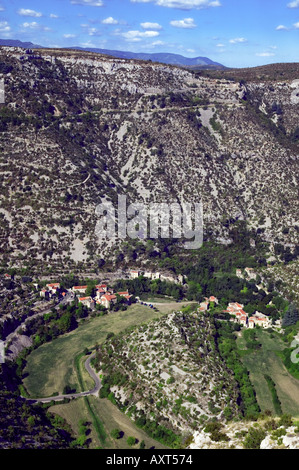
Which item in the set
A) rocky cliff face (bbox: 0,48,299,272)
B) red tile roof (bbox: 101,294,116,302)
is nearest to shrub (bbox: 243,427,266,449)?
red tile roof (bbox: 101,294,116,302)

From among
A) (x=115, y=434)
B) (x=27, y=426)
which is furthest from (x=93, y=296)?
(x=27, y=426)

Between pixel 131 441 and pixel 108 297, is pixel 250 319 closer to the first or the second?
pixel 108 297

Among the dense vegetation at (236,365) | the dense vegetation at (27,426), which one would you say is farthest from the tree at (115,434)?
the dense vegetation at (236,365)

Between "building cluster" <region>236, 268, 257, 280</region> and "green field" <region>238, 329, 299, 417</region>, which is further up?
"building cluster" <region>236, 268, 257, 280</region>

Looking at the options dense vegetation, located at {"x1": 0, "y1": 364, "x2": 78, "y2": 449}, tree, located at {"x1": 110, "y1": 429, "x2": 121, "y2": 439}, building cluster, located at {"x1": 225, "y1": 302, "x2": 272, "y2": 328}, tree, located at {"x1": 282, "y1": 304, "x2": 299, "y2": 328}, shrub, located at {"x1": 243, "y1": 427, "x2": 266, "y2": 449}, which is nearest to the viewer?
shrub, located at {"x1": 243, "y1": 427, "x2": 266, "y2": 449}

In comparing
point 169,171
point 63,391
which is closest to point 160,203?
point 169,171

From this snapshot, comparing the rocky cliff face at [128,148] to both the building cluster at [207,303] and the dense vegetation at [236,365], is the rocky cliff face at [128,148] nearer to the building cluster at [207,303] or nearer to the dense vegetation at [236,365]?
the building cluster at [207,303]

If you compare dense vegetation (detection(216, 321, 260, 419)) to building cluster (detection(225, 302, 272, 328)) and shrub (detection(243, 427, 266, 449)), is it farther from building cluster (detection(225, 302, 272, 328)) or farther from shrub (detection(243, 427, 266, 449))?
shrub (detection(243, 427, 266, 449))
